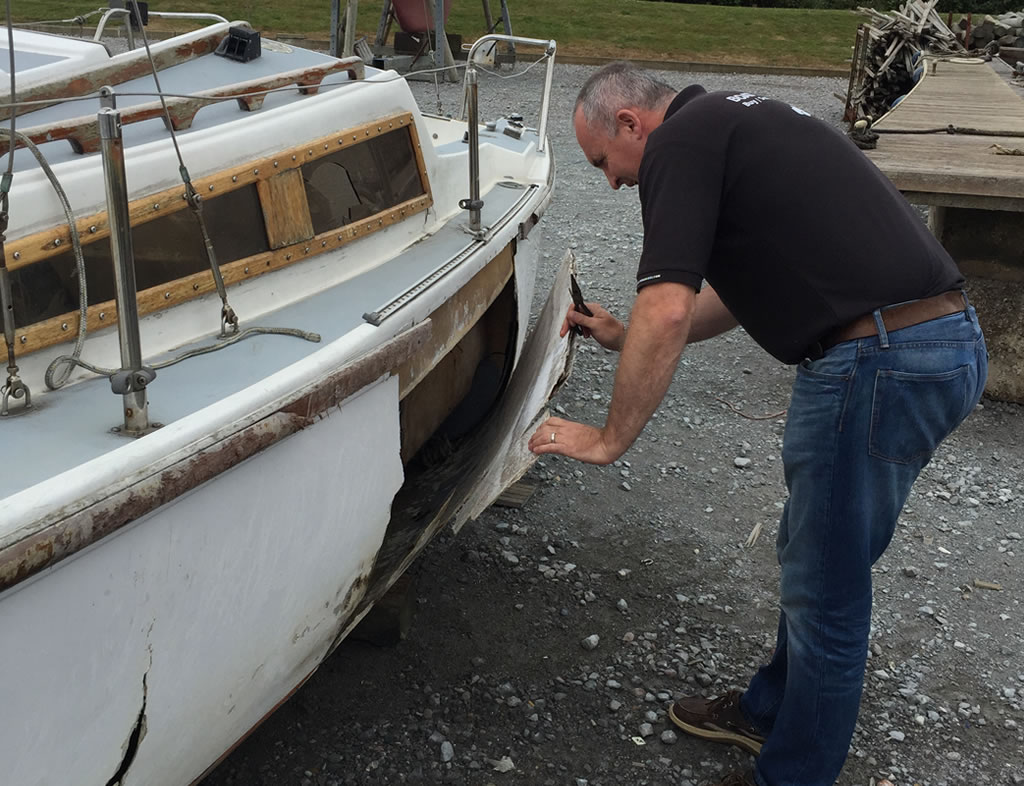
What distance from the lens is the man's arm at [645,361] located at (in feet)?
7.00

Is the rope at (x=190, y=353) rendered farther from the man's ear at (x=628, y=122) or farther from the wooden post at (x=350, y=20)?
the wooden post at (x=350, y=20)

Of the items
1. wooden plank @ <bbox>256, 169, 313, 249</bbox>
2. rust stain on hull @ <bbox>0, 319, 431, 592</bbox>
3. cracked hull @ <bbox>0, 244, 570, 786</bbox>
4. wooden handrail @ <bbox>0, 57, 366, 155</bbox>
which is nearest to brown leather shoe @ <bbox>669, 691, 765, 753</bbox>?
cracked hull @ <bbox>0, 244, 570, 786</bbox>

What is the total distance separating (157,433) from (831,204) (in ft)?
4.93

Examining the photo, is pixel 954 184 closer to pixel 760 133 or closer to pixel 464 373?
pixel 464 373

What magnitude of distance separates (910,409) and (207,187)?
1788 mm

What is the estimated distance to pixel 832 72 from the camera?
59.5 feet

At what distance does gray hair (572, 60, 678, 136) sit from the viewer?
239 cm

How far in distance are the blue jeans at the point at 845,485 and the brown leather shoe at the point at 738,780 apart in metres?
0.12

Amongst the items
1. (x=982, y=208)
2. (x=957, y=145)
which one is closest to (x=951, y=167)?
(x=982, y=208)

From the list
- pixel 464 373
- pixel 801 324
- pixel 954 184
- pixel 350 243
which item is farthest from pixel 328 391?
pixel 954 184

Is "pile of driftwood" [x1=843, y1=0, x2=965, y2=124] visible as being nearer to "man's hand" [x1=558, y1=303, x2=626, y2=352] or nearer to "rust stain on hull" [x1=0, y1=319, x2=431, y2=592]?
"man's hand" [x1=558, y1=303, x2=626, y2=352]

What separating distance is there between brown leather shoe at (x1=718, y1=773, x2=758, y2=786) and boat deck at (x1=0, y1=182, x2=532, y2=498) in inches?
60.5

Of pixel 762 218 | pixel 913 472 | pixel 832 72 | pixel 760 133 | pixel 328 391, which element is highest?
pixel 760 133

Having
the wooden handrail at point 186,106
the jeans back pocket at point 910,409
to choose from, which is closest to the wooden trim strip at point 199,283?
the wooden handrail at point 186,106
